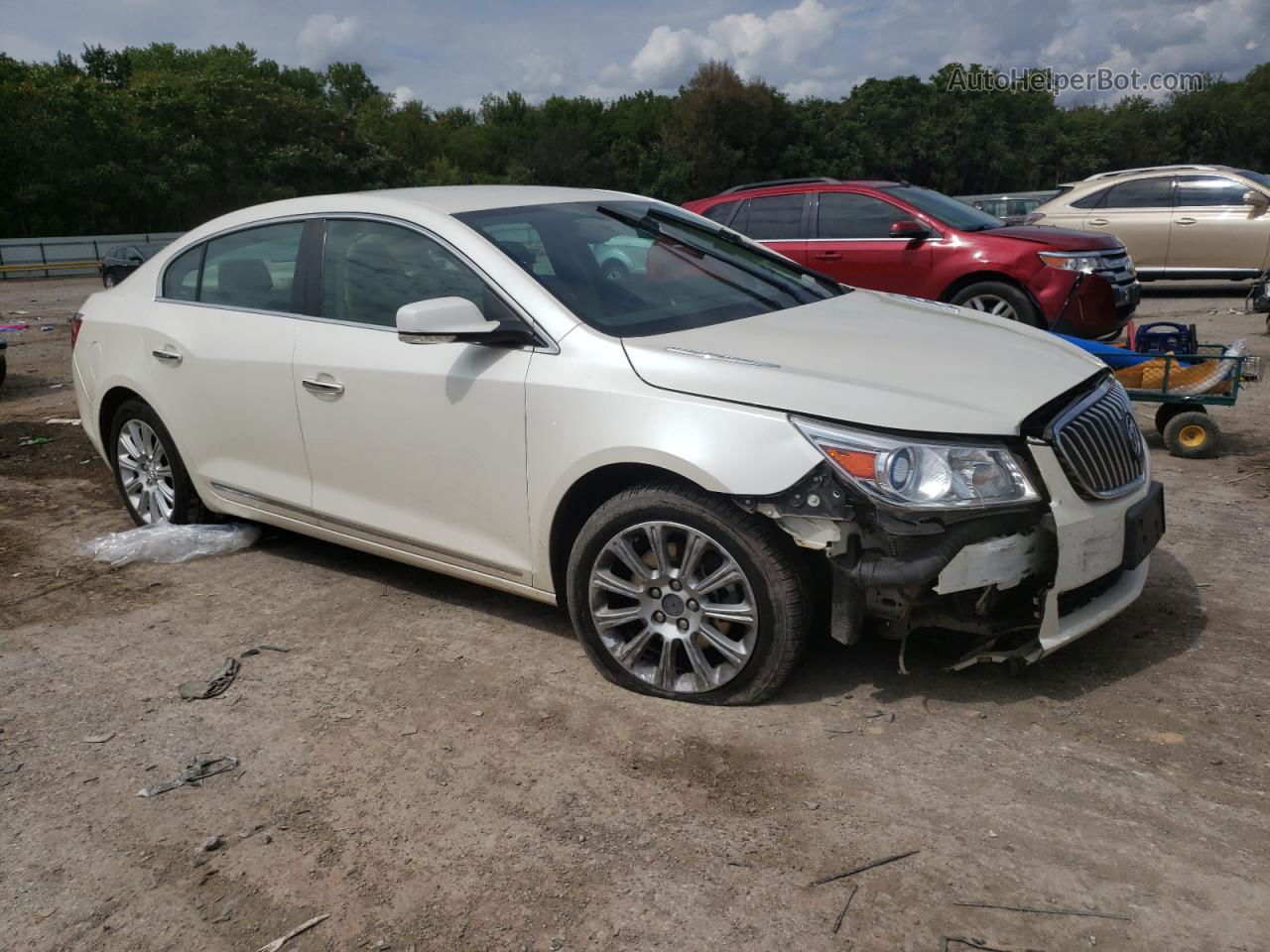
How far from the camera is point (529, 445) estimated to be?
3758mm

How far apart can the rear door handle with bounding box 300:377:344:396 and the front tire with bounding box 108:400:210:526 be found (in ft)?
4.08

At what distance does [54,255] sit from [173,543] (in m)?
39.1

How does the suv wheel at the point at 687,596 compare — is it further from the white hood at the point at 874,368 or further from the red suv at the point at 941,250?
the red suv at the point at 941,250

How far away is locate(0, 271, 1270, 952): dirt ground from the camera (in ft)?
8.52

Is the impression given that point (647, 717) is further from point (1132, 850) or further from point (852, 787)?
point (1132, 850)

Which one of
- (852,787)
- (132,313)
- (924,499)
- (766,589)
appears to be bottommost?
(852,787)

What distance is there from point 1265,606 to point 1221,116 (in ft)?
260

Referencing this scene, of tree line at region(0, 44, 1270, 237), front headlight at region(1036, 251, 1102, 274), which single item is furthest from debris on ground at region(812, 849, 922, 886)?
tree line at region(0, 44, 1270, 237)

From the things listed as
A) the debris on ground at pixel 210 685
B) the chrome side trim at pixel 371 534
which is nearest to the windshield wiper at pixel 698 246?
the chrome side trim at pixel 371 534

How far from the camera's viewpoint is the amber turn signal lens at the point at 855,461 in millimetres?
3168

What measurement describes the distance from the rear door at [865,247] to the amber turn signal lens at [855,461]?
661 cm

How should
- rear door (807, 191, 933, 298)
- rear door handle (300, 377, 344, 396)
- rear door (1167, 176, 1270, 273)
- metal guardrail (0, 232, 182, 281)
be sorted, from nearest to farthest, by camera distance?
rear door handle (300, 377, 344, 396)
rear door (807, 191, 933, 298)
rear door (1167, 176, 1270, 273)
metal guardrail (0, 232, 182, 281)

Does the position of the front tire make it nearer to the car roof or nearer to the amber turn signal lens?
the car roof

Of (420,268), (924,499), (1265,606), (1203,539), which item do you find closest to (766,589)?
(924,499)
